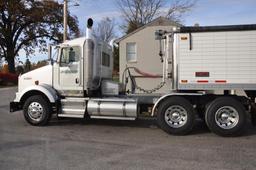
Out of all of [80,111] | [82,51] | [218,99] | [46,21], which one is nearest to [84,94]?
[80,111]

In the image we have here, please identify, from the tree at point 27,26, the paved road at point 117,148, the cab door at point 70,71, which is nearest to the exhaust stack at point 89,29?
the cab door at point 70,71

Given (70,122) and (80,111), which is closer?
(80,111)

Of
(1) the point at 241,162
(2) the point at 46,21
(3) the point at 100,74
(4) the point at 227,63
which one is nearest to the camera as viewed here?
(1) the point at 241,162

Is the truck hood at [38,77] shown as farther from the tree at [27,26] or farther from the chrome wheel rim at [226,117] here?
the tree at [27,26]

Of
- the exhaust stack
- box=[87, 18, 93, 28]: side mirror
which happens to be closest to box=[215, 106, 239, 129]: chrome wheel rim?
the exhaust stack

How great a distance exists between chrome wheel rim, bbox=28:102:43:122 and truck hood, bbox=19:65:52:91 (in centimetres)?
79

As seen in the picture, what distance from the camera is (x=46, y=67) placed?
11.8 m

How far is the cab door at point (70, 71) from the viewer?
37.7 ft

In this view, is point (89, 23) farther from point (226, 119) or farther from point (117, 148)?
point (226, 119)

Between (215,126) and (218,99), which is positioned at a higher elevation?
(218,99)

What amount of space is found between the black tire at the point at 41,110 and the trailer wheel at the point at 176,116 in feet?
11.3

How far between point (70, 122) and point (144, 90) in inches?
108

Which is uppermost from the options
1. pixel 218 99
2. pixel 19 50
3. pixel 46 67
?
pixel 19 50

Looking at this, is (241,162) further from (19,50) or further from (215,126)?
(19,50)
